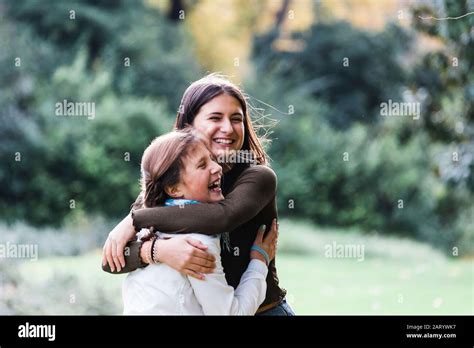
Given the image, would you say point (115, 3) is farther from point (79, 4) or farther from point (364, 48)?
point (364, 48)

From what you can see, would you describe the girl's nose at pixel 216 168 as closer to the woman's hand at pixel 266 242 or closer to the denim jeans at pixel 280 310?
the woman's hand at pixel 266 242

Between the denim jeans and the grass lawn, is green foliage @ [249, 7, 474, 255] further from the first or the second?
the denim jeans

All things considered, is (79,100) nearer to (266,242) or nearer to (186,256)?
(266,242)

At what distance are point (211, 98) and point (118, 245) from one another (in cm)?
46

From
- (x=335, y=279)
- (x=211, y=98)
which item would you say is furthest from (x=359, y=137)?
(x=211, y=98)

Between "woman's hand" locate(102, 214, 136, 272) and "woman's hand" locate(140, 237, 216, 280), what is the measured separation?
0.11m

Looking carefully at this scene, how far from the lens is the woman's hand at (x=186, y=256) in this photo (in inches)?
67.9

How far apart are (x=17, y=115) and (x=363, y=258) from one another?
386 centimetres

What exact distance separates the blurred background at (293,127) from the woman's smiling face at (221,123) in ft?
13.9

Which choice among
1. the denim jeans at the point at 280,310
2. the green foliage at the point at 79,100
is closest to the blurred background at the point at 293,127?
the green foliage at the point at 79,100

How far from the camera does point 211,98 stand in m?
2.01

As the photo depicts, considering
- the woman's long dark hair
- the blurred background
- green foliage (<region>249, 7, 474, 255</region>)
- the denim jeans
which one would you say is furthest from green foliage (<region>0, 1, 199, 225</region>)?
the denim jeans

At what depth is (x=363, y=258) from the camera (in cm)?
793
